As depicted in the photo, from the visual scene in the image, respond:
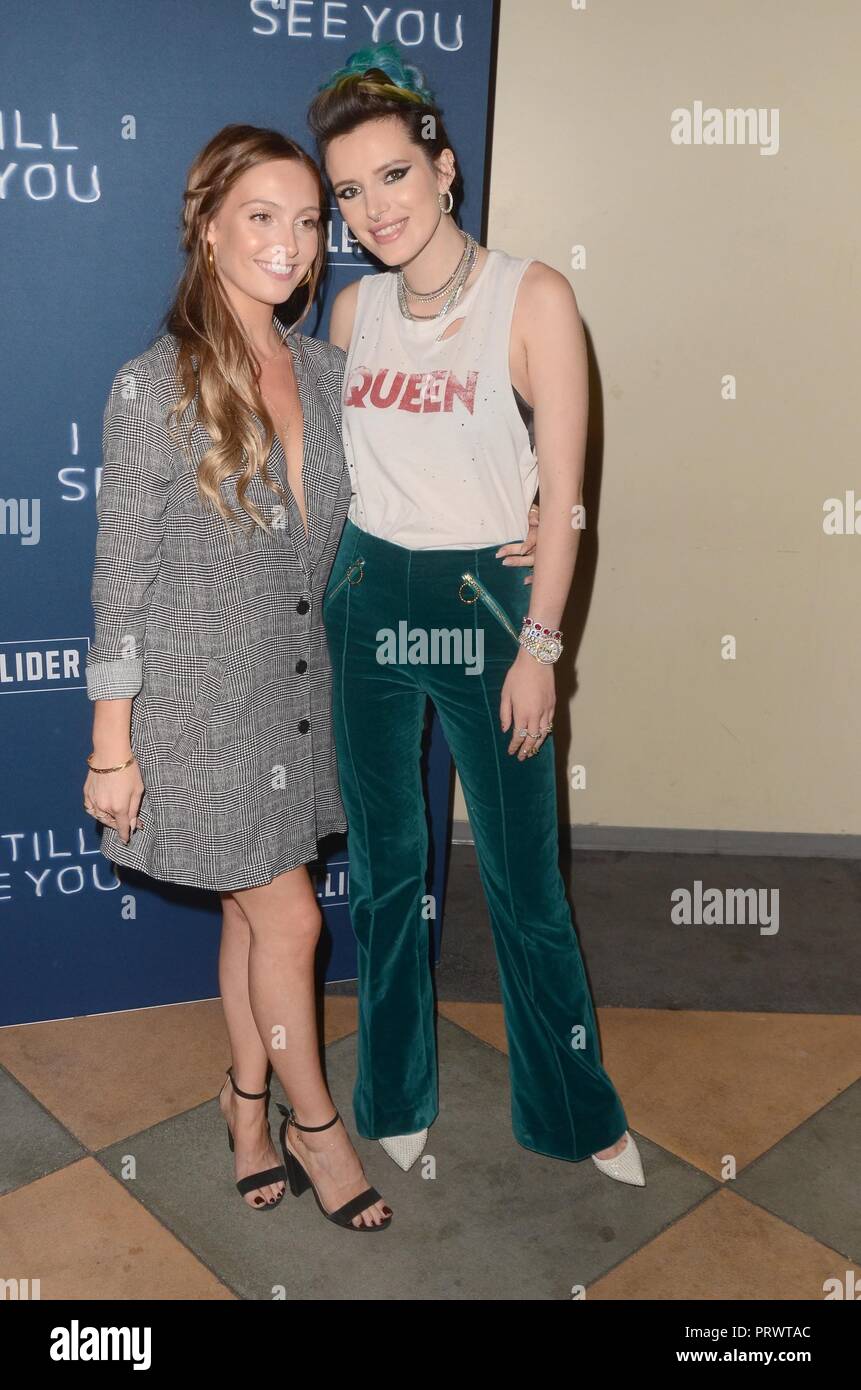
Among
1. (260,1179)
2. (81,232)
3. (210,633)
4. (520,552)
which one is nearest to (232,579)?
(210,633)

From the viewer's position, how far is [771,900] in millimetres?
3938

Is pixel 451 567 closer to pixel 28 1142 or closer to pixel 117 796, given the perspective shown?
pixel 117 796

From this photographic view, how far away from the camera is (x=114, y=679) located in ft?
7.00

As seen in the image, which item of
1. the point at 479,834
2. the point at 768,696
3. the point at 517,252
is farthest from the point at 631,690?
the point at 479,834

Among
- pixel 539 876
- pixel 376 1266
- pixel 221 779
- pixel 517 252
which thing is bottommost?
pixel 376 1266

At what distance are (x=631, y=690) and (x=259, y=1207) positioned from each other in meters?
2.21

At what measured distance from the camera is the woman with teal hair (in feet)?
7.25

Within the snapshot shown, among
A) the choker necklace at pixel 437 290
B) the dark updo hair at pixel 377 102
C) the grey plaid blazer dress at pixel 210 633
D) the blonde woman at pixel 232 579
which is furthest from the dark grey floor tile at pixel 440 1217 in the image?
the dark updo hair at pixel 377 102

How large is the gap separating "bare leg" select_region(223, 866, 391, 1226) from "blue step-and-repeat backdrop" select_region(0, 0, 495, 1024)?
2.62ft

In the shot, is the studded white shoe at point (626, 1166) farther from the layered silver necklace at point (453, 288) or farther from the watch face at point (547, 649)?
the layered silver necklace at point (453, 288)

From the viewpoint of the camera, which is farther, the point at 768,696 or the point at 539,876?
the point at 768,696

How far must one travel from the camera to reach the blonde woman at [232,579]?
2092 mm

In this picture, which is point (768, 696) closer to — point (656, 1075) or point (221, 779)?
point (656, 1075)

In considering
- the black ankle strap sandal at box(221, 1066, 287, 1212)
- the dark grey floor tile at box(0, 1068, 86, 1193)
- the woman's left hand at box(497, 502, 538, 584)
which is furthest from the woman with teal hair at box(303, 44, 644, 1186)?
the dark grey floor tile at box(0, 1068, 86, 1193)
